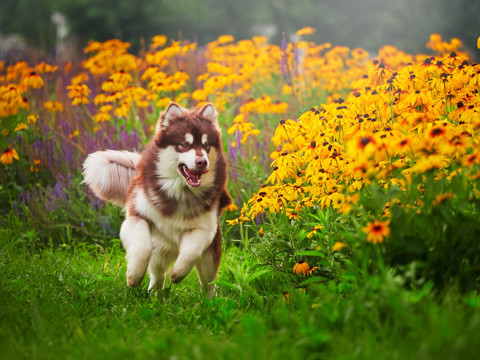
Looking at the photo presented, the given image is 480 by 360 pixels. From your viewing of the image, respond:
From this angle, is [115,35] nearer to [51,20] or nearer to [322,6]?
[51,20]

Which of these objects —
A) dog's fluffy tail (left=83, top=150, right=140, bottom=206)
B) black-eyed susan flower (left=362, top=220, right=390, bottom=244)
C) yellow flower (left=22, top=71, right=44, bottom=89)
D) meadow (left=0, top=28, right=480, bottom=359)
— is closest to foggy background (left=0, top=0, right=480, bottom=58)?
yellow flower (left=22, top=71, right=44, bottom=89)

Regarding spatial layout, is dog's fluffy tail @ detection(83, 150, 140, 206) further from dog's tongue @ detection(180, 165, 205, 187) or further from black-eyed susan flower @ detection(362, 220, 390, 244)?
black-eyed susan flower @ detection(362, 220, 390, 244)

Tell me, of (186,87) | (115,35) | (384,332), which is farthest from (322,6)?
(384,332)

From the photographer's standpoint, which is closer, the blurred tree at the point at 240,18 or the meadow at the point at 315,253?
the meadow at the point at 315,253

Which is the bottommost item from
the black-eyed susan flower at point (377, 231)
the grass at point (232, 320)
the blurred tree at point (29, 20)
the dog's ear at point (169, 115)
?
the grass at point (232, 320)

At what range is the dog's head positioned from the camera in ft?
13.0

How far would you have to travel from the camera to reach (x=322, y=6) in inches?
713

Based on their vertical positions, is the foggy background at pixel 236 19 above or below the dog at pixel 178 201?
above

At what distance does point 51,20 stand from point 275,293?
51.8 feet

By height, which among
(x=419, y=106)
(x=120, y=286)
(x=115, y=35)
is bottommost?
(x=120, y=286)

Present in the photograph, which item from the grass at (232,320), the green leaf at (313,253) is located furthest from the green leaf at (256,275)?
the green leaf at (313,253)

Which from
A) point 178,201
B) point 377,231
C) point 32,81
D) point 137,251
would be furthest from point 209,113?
point 32,81

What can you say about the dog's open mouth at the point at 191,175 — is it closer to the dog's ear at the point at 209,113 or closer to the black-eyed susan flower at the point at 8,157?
the dog's ear at the point at 209,113

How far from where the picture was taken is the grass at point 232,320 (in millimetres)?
2623
